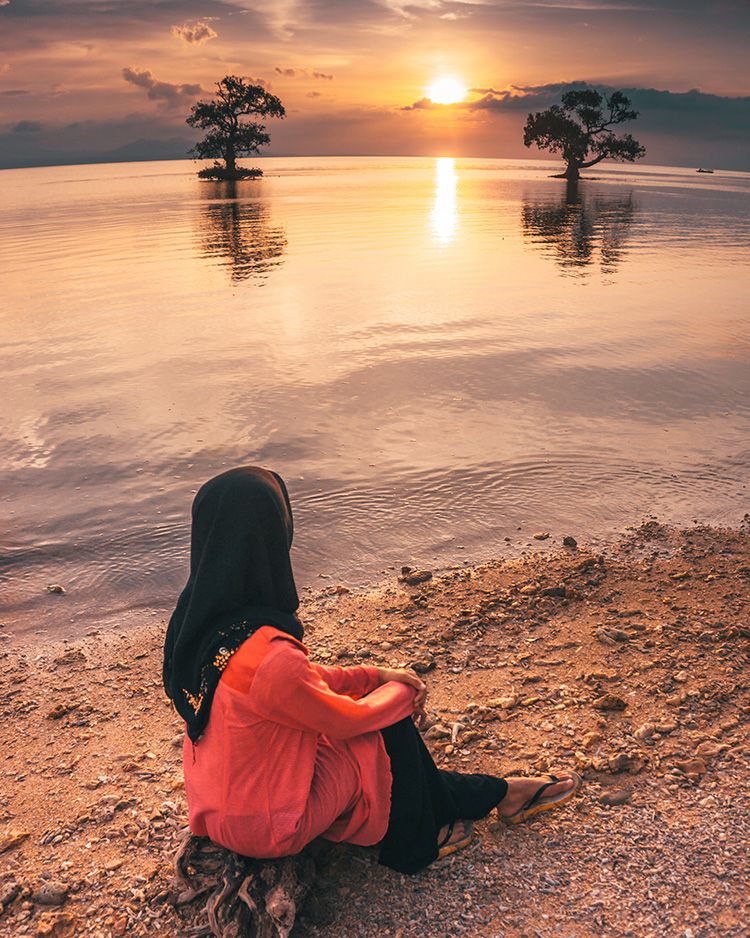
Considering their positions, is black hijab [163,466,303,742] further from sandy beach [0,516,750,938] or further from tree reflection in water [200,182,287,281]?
tree reflection in water [200,182,287,281]

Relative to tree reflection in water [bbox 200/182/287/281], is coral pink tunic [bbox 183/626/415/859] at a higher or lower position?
lower

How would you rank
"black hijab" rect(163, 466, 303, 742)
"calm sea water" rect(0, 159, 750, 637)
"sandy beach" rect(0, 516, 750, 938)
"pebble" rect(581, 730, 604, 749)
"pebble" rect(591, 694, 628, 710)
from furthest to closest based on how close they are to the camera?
"calm sea water" rect(0, 159, 750, 637)
"pebble" rect(591, 694, 628, 710)
"pebble" rect(581, 730, 604, 749)
"sandy beach" rect(0, 516, 750, 938)
"black hijab" rect(163, 466, 303, 742)

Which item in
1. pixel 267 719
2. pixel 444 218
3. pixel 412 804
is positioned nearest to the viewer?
pixel 267 719

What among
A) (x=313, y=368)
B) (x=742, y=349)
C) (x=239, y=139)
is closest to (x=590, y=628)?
(x=313, y=368)

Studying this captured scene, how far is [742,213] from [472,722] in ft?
200

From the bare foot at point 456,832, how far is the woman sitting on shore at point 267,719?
136mm

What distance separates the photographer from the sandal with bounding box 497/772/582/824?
384 cm

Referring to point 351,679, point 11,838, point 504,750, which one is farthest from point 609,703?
point 11,838

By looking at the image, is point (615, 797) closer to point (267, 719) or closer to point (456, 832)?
point (456, 832)

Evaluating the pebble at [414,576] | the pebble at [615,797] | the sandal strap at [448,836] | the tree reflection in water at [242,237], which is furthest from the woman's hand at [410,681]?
the tree reflection in water at [242,237]

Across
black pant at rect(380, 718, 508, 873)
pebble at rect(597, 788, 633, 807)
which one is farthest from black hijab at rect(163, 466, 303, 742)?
pebble at rect(597, 788, 633, 807)

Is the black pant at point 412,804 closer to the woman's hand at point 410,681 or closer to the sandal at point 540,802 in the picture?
the woman's hand at point 410,681

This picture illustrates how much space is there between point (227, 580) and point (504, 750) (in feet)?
7.44

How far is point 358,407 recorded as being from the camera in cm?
1209
